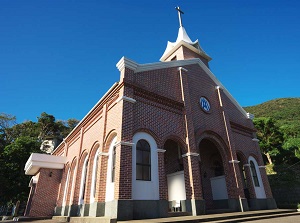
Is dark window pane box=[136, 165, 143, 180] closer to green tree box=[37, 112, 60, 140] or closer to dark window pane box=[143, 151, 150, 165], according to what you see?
dark window pane box=[143, 151, 150, 165]

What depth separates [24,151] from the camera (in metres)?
22.4

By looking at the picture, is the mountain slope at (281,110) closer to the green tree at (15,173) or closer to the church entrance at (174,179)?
the church entrance at (174,179)

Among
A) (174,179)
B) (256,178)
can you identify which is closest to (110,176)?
(174,179)

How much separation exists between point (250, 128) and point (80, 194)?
44.5 feet

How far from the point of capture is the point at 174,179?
38.9 feet

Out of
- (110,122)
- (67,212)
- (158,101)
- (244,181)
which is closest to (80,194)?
(67,212)

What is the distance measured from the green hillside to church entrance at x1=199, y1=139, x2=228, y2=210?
22.7m

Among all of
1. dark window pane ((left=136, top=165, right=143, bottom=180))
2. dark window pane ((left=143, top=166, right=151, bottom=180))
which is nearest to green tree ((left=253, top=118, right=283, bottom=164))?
dark window pane ((left=143, top=166, right=151, bottom=180))

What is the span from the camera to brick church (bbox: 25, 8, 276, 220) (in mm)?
8719

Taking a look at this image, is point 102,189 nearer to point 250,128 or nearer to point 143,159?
point 143,159

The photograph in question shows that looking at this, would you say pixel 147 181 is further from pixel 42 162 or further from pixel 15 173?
pixel 15 173

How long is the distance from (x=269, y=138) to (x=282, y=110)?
30.3m

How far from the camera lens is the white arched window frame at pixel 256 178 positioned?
13707mm

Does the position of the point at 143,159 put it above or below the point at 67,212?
above
